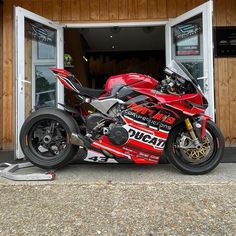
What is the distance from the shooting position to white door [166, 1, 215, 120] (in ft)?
13.6

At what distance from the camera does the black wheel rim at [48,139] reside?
3406 mm

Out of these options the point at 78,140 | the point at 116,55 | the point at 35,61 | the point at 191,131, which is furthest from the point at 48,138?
the point at 116,55

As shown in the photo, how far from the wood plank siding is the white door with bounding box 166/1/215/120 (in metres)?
0.37

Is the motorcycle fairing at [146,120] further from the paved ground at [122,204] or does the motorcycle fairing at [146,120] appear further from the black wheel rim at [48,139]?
the black wheel rim at [48,139]

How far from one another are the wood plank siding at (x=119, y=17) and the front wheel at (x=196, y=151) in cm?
192

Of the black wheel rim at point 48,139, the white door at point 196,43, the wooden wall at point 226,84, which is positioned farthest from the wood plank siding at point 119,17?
the black wheel rim at point 48,139

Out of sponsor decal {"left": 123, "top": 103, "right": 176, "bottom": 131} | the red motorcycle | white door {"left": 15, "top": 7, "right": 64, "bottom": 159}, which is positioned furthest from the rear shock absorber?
white door {"left": 15, "top": 7, "right": 64, "bottom": 159}

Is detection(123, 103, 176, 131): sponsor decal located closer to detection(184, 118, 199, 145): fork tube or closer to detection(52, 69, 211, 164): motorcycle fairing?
detection(52, 69, 211, 164): motorcycle fairing

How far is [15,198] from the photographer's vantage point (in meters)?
2.69

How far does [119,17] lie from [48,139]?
259 cm

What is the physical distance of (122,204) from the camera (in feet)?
8.29

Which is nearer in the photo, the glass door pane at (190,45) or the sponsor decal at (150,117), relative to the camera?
the sponsor decal at (150,117)

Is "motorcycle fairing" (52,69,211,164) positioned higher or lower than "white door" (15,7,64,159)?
lower

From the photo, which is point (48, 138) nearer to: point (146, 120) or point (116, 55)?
point (146, 120)
